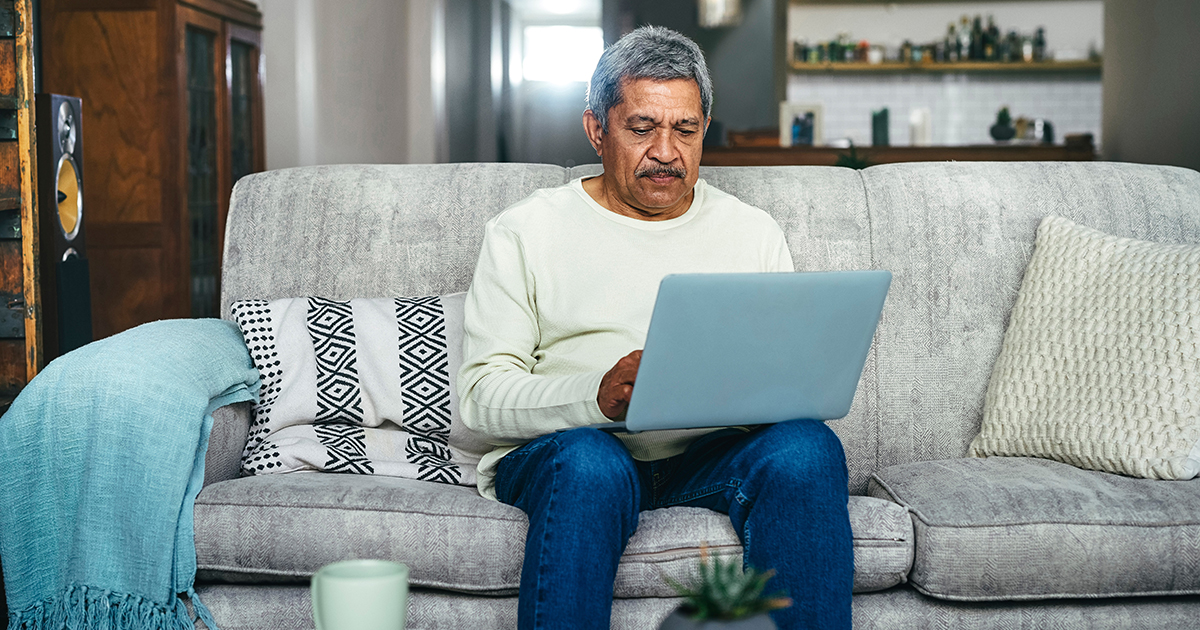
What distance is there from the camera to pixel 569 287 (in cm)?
154

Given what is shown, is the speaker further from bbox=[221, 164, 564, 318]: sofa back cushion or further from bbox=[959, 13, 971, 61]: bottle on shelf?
bbox=[959, 13, 971, 61]: bottle on shelf

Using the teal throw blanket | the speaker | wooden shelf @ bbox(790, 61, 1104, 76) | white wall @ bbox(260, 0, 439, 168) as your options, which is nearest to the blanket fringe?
the teal throw blanket

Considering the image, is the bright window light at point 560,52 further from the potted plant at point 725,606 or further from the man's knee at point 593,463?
the potted plant at point 725,606

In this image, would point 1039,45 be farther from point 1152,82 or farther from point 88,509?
point 88,509

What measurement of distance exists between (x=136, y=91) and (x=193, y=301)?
752mm

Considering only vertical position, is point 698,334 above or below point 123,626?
above

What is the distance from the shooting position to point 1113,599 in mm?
1444

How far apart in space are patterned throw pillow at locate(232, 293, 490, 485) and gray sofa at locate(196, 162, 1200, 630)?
75mm

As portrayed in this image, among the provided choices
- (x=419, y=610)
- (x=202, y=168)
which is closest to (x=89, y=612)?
(x=419, y=610)

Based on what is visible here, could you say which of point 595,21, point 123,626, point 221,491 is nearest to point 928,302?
point 221,491

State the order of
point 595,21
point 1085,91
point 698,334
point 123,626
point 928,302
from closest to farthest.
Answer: point 698,334
point 123,626
point 928,302
point 1085,91
point 595,21

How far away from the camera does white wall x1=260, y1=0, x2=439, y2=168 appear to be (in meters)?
4.41

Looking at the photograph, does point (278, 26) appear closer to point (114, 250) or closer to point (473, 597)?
point (114, 250)

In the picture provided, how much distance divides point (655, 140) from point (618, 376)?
17.6 inches
